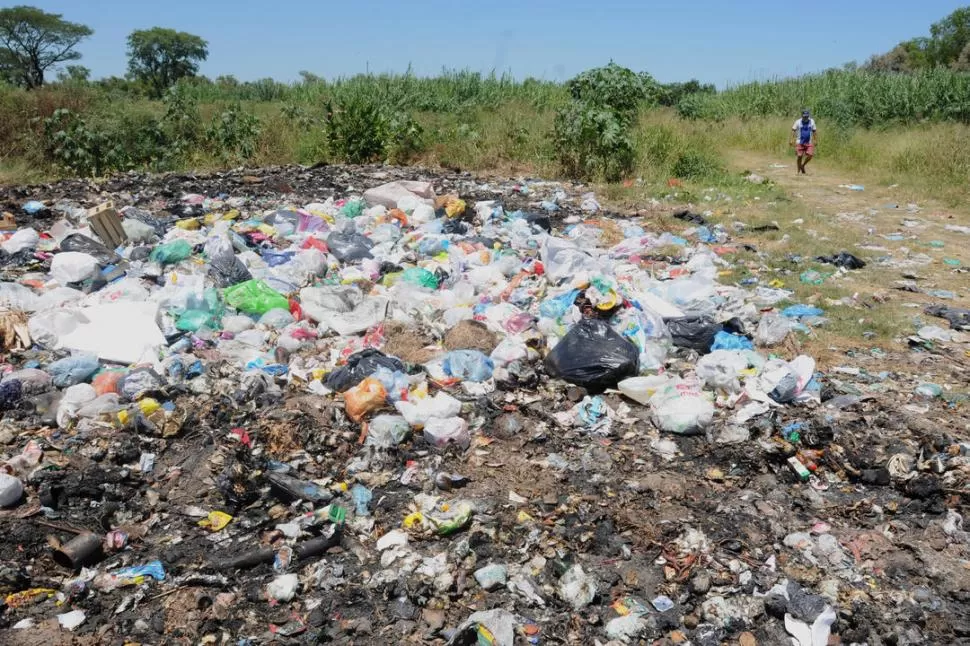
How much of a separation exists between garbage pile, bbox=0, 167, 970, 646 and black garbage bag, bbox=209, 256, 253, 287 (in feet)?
0.08

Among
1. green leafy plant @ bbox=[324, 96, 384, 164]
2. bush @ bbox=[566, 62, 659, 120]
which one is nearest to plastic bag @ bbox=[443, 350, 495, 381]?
green leafy plant @ bbox=[324, 96, 384, 164]

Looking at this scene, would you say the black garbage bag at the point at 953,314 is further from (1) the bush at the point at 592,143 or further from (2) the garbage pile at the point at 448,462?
(1) the bush at the point at 592,143

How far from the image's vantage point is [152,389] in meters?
3.57

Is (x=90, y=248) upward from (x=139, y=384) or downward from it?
upward

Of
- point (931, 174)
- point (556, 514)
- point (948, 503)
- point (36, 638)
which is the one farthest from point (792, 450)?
point (931, 174)

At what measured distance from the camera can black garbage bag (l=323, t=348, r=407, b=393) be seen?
3.75 m

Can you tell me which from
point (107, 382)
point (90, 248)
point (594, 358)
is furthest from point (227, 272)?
point (594, 358)

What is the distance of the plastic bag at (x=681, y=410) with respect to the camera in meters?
3.46

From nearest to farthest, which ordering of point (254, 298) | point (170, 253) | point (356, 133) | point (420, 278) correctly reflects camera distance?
point (254, 298)
point (420, 278)
point (170, 253)
point (356, 133)

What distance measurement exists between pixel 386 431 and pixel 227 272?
241cm

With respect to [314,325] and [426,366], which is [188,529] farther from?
[314,325]

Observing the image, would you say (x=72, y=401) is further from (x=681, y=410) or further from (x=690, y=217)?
(x=690, y=217)

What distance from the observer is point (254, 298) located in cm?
464

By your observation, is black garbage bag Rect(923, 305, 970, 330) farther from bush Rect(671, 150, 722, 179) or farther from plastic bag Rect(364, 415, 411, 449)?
bush Rect(671, 150, 722, 179)
